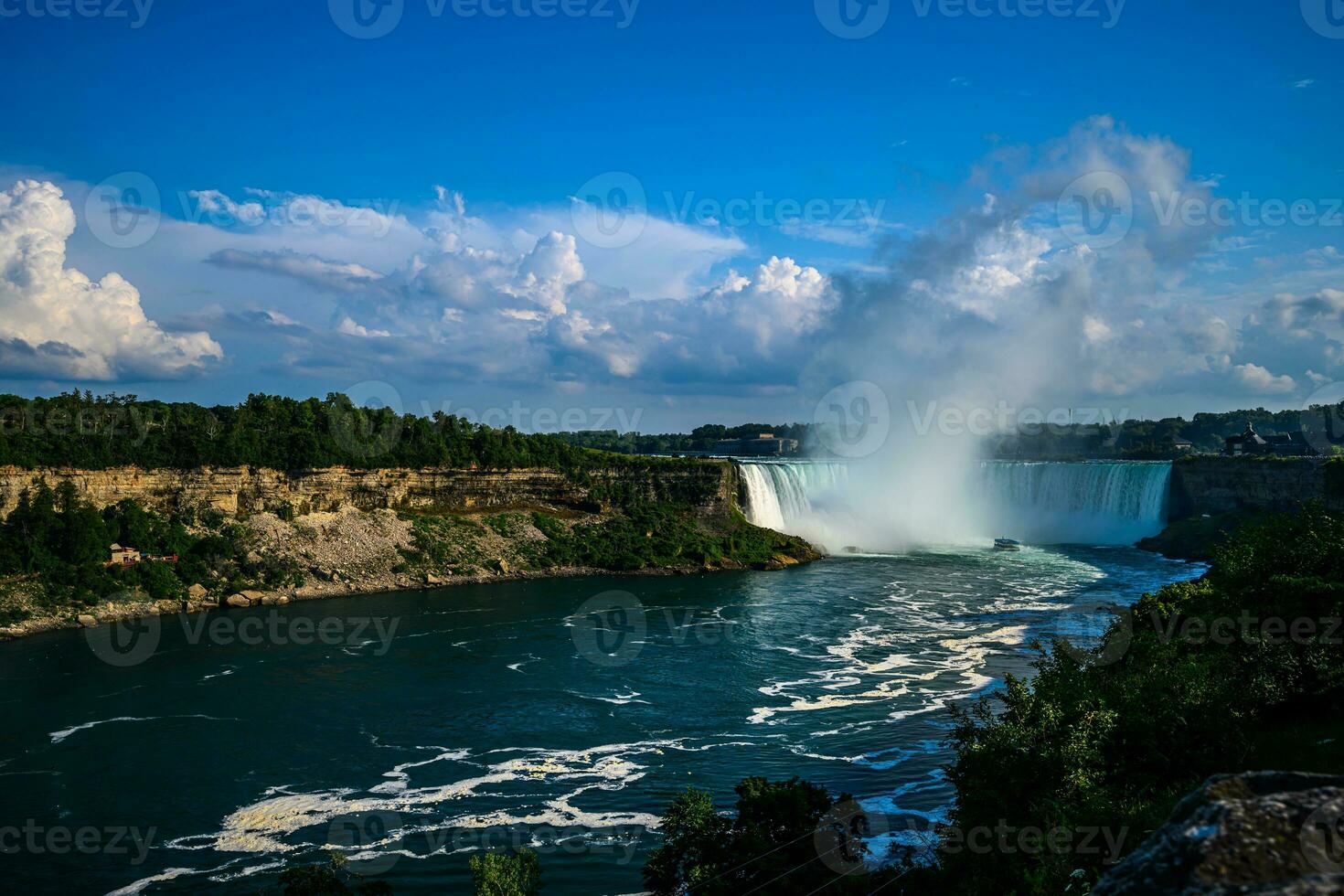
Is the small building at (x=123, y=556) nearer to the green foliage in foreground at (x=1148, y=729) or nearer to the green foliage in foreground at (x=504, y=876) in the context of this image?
the green foliage in foreground at (x=504, y=876)

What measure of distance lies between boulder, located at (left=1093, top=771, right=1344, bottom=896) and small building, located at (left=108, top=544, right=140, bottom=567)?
50.9m

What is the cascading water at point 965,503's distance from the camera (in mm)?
70000

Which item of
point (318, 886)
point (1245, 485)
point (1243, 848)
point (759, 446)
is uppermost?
point (759, 446)

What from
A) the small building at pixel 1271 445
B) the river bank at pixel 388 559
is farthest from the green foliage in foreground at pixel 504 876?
the small building at pixel 1271 445

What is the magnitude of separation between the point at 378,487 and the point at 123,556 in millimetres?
16145

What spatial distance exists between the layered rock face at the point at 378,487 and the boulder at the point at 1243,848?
53552mm

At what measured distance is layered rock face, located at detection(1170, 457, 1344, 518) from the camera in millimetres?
60434

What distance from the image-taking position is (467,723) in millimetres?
26703

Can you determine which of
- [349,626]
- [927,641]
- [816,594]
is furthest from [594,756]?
[816,594]

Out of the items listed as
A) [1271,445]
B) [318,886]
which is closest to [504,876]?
[318,886]

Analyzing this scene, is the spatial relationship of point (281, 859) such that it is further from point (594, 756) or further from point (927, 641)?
point (927, 641)

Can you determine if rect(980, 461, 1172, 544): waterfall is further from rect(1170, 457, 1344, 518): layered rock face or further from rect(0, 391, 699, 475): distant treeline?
rect(0, 391, 699, 475): distant treeline

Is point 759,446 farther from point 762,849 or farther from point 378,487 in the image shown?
point 762,849

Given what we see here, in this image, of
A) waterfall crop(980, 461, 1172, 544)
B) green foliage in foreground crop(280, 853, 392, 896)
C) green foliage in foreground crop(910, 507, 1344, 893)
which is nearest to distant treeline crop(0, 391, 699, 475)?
waterfall crop(980, 461, 1172, 544)
